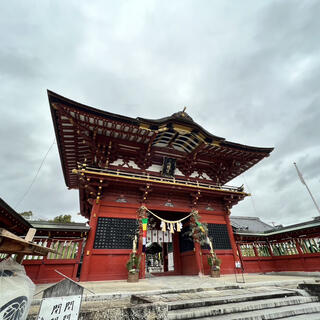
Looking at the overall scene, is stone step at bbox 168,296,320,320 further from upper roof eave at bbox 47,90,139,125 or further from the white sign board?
upper roof eave at bbox 47,90,139,125

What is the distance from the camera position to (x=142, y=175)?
10.2 meters

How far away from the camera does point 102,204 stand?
9461mm

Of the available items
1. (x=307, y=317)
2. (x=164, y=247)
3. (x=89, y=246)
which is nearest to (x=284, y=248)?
(x=164, y=247)

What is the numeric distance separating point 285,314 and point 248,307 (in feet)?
2.71

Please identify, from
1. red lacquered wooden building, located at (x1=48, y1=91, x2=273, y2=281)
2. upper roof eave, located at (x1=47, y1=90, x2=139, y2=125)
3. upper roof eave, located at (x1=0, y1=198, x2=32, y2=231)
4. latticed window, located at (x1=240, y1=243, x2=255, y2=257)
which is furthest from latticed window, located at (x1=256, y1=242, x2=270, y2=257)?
upper roof eave, located at (x1=0, y1=198, x2=32, y2=231)

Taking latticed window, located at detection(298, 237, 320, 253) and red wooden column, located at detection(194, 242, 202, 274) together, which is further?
latticed window, located at detection(298, 237, 320, 253)

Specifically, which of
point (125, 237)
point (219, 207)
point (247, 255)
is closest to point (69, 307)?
point (125, 237)

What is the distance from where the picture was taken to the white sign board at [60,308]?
88.9 inches

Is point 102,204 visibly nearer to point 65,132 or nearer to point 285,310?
point 65,132

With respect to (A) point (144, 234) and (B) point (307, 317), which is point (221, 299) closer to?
(B) point (307, 317)

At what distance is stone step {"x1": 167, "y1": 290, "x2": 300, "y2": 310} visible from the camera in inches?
166

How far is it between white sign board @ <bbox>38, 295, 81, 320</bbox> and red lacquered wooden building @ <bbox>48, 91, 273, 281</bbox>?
639 centimetres

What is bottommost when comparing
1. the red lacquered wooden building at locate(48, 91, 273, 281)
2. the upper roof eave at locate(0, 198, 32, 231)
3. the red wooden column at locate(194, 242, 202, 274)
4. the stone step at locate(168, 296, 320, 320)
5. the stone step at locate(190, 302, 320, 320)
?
the stone step at locate(190, 302, 320, 320)

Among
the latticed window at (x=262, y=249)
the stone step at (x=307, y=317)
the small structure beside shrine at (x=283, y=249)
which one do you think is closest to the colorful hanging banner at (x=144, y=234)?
the stone step at (x=307, y=317)
